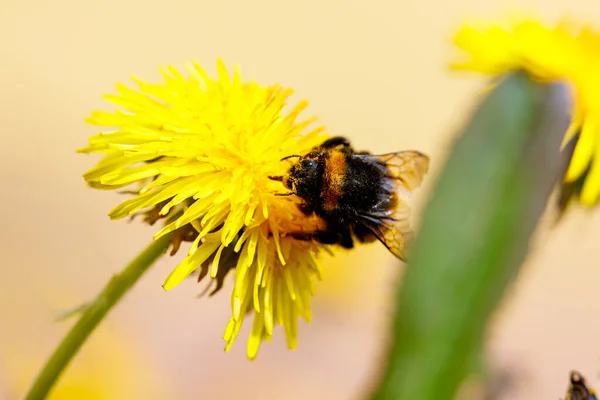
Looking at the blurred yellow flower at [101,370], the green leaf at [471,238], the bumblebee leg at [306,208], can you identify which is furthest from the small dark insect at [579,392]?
the blurred yellow flower at [101,370]

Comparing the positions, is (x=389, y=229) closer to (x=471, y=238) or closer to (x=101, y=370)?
(x=471, y=238)

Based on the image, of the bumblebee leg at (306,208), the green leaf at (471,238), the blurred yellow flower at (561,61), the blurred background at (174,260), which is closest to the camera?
the green leaf at (471,238)

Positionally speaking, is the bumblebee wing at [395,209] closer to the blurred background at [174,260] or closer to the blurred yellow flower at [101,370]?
the blurred background at [174,260]

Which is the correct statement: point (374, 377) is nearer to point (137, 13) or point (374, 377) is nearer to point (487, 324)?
point (487, 324)

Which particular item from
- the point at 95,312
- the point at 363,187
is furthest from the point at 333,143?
the point at 95,312

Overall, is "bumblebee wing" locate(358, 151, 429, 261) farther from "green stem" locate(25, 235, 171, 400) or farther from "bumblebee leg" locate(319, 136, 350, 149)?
"green stem" locate(25, 235, 171, 400)

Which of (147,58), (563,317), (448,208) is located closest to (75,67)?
(147,58)
